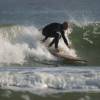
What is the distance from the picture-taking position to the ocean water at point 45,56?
565 inches

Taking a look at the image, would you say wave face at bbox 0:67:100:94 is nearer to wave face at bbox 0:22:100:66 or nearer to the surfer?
wave face at bbox 0:22:100:66

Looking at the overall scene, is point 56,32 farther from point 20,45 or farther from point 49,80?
point 49,80

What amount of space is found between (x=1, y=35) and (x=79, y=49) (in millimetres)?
3322

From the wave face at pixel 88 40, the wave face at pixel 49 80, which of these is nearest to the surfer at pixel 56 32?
the wave face at pixel 88 40

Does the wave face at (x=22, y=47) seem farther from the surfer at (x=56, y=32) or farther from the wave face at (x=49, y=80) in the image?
the wave face at (x=49, y=80)

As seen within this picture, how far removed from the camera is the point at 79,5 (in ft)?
115

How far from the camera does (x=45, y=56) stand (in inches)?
788

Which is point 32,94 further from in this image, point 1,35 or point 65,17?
point 65,17

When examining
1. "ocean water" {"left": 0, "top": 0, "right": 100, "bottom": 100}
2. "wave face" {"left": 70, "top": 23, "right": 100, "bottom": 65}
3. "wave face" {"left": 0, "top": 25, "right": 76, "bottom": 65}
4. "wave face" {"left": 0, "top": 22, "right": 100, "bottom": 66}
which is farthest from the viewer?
"wave face" {"left": 70, "top": 23, "right": 100, "bottom": 65}

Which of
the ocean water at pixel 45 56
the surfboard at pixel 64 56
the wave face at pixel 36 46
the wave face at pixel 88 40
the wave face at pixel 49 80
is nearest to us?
the ocean water at pixel 45 56

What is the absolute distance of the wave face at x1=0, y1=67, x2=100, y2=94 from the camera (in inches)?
574

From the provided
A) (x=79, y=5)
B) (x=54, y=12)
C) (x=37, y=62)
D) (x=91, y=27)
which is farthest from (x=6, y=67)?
(x=79, y=5)

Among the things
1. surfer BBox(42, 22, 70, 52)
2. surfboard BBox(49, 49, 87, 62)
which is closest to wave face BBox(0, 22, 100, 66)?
surfboard BBox(49, 49, 87, 62)

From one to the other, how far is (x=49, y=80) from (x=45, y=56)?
490cm
